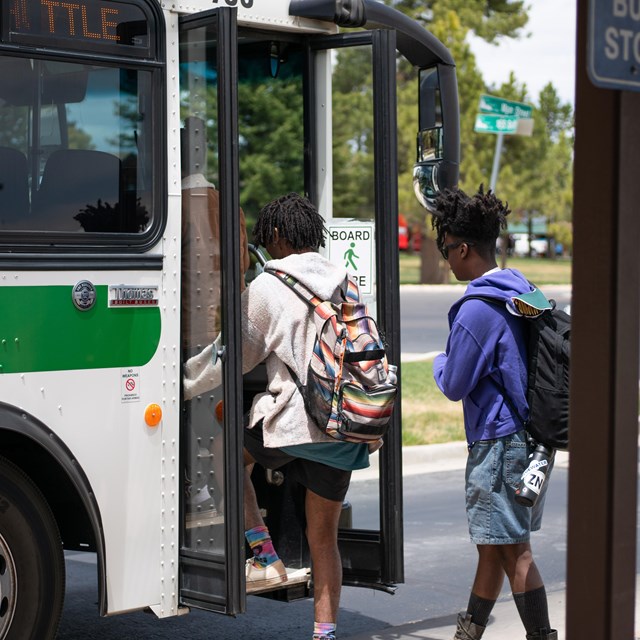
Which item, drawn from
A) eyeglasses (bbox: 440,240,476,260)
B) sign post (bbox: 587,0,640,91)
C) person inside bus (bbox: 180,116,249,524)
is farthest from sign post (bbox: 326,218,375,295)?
sign post (bbox: 587,0,640,91)

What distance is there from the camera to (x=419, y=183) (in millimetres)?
5531

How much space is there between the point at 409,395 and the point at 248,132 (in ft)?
77.5

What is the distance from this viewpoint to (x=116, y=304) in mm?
4535

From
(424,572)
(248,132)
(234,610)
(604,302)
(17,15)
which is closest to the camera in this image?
(604,302)

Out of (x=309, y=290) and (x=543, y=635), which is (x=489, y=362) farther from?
(x=543, y=635)

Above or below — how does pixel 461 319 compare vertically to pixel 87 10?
below

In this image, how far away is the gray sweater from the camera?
4680 millimetres

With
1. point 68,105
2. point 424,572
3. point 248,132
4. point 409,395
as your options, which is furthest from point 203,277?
point 248,132

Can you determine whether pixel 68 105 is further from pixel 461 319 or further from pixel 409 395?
pixel 409 395

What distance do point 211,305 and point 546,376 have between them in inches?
52.1

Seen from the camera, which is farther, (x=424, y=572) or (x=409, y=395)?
(x=409, y=395)

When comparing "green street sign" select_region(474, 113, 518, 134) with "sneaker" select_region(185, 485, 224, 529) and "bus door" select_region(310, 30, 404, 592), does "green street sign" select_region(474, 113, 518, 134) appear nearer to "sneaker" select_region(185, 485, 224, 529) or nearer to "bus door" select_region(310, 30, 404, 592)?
"bus door" select_region(310, 30, 404, 592)

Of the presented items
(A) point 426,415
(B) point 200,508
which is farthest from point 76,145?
(A) point 426,415

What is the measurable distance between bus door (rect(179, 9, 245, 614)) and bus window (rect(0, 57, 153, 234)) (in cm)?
21
